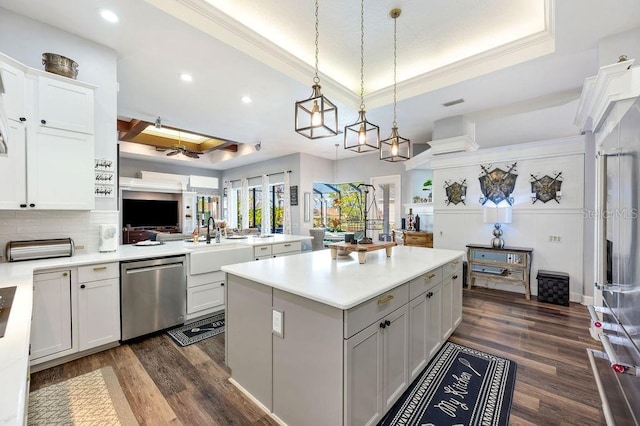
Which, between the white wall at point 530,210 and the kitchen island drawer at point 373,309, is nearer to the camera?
the kitchen island drawer at point 373,309

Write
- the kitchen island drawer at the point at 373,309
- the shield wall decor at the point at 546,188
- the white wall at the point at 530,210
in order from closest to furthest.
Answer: the kitchen island drawer at the point at 373,309 < the white wall at the point at 530,210 < the shield wall decor at the point at 546,188

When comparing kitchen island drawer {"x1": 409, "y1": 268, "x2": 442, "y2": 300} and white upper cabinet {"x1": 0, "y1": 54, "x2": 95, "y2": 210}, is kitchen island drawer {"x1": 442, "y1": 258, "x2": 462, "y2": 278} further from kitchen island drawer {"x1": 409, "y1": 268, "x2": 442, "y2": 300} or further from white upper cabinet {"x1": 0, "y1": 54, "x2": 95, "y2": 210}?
white upper cabinet {"x1": 0, "y1": 54, "x2": 95, "y2": 210}

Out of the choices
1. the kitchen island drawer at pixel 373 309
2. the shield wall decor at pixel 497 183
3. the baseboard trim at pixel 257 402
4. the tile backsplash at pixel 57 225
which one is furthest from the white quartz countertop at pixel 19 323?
the shield wall decor at pixel 497 183

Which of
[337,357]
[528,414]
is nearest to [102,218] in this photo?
[337,357]

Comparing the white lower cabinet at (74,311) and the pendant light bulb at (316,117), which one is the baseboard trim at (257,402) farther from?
the pendant light bulb at (316,117)

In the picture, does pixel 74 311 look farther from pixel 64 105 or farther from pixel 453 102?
pixel 453 102

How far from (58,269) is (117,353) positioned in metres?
0.96

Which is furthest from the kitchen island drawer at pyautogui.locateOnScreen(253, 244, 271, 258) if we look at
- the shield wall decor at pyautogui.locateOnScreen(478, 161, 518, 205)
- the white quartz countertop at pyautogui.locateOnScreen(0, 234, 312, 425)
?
the shield wall decor at pyautogui.locateOnScreen(478, 161, 518, 205)

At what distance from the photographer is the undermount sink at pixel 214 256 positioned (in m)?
3.30

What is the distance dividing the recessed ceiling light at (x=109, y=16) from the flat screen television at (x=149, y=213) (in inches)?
283

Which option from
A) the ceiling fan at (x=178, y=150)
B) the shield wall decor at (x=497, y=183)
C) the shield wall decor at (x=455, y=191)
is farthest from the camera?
the ceiling fan at (x=178, y=150)

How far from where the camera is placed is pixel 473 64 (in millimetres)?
3391

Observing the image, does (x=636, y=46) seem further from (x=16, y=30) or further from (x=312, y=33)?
(x=16, y=30)

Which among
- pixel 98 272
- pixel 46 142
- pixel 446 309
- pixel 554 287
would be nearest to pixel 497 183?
pixel 554 287
